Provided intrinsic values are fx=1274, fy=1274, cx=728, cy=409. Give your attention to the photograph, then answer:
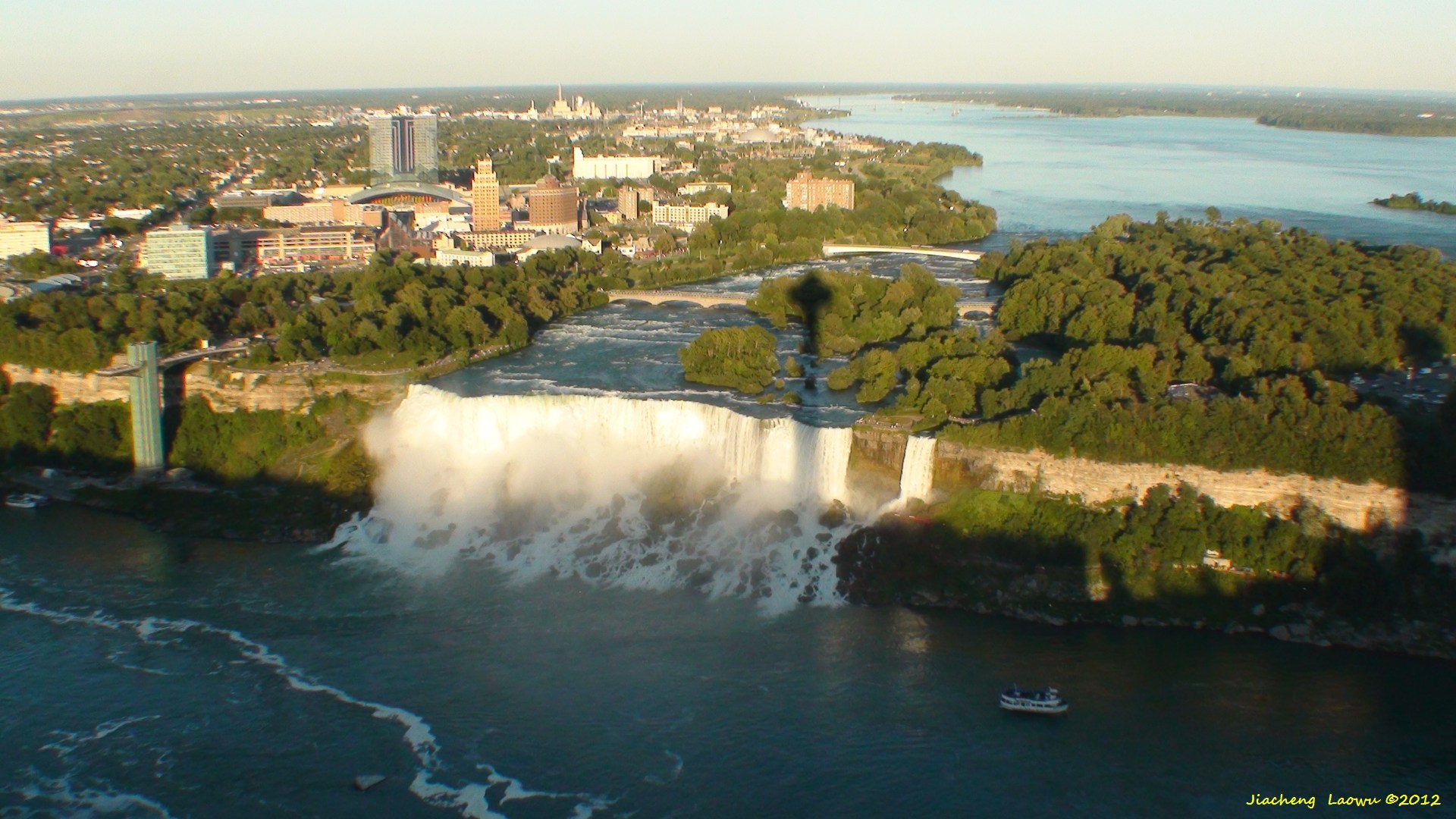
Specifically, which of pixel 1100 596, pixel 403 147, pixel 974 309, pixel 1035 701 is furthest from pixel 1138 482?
pixel 403 147

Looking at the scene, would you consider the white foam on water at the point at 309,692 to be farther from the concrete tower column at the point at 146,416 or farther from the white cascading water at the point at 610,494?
the concrete tower column at the point at 146,416

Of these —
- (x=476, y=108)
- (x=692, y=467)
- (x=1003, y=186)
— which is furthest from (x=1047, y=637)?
(x=476, y=108)

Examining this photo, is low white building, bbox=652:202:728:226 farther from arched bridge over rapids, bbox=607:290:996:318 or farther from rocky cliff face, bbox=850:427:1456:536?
rocky cliff face, bbox=850:427:1456:536

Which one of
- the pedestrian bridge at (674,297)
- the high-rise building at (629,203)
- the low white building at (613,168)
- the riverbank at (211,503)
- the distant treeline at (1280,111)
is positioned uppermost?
the distant treeline at (1280,111)

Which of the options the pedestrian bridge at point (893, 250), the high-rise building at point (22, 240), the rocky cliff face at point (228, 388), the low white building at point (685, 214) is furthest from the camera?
the low white building at point (685, 214)

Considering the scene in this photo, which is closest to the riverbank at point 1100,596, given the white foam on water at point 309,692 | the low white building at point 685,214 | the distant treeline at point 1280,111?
the white foam on water at point 309,692

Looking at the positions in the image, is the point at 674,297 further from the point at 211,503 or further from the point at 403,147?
the point at 403,147

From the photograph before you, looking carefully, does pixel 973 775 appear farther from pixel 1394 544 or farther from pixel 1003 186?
pixel 1003 186

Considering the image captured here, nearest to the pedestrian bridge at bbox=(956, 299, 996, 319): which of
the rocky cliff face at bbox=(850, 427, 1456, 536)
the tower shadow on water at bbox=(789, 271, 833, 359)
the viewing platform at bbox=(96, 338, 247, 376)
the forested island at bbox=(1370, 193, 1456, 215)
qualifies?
the tower shadow on water at bbox=(789, 271, 833, 359)
